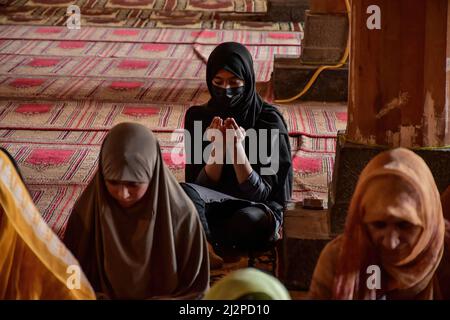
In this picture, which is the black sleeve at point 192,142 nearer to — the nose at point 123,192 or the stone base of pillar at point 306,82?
the nose at point 123,192

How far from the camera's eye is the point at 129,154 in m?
2.64

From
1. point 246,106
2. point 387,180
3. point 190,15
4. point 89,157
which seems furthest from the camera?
point 190,15

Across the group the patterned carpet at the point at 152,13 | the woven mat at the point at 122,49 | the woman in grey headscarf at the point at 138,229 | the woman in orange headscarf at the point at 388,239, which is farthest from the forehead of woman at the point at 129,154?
the patterned carpet at the point at 152,13

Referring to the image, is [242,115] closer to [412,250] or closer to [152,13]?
[412,250]

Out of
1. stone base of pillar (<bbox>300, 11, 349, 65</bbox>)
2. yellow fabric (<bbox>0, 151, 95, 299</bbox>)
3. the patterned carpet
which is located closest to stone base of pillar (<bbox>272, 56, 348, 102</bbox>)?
stone base of pillar (<bbox>300, 11, 349, 65</bbox>)

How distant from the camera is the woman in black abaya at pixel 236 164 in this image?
149 inches

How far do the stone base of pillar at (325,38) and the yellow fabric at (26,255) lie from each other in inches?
163

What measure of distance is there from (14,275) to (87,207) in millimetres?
314

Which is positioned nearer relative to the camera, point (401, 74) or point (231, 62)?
point (401, 74)

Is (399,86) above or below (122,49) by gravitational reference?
above

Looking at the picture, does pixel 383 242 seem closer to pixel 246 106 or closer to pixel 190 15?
pixel 246 106

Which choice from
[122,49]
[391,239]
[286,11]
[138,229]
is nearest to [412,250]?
[391,239]
